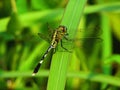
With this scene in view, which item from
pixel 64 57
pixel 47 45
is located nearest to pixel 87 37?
pixel 47 45

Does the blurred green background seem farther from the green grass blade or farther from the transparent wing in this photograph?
the green grass blade

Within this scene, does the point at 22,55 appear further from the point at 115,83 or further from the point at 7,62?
the point at 115,83

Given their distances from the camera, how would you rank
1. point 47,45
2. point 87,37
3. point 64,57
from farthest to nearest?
point 47,45, point 87,37, point 64,57

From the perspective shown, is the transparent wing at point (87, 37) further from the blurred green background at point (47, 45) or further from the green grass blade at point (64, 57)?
the green grass blade at point (64, 57)

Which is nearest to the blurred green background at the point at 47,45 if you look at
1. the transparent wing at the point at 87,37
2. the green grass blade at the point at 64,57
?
the transparent wing at the point at 87,37

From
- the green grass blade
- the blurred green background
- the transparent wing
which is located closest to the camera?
the green grass blade

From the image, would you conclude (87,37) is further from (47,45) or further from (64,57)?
(64,57)

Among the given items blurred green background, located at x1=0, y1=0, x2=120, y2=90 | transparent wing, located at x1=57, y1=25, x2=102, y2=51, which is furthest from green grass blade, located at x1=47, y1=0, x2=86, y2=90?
blurred green background, located at x1=0, y1=0, x2=120, y2=90
